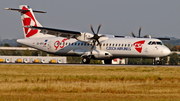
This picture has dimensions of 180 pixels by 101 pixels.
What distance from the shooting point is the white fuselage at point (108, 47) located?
38.3 meters

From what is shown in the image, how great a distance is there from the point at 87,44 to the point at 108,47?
3.19 metres

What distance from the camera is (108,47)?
40281 mm

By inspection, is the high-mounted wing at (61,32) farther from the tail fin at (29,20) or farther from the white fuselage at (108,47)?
the tail fin at (29,20)

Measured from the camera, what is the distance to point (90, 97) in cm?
1298

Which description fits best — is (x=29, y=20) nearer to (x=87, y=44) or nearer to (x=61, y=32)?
(x=61, y=32)

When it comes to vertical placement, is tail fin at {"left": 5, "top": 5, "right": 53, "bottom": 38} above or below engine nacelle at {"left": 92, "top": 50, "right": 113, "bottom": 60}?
above

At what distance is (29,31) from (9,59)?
125ft

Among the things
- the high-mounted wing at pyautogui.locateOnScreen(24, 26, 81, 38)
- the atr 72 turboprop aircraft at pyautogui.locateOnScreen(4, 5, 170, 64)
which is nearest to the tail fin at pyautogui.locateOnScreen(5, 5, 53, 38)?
the atr 72 turboprop aircraft at pyautogui.locateOnScreen(4, 5, 170, 64)

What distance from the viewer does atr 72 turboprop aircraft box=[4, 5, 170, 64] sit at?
126 feet

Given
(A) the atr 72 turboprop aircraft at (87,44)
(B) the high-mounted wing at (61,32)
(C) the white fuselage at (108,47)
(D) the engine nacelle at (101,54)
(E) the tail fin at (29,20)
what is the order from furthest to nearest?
1. (E) the tail fin at (29,20)
2. (D) the engine nacelle at (101,54)
3. (B) the high-mounted wing at (61,32)
4. (A) the atr 72 turboprop aircraft at (87,44)
5. (C) the white fuselage at (108,47)

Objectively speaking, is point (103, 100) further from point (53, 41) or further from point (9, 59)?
point (9, 59)

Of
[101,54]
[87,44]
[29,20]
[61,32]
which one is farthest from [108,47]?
[29,20]

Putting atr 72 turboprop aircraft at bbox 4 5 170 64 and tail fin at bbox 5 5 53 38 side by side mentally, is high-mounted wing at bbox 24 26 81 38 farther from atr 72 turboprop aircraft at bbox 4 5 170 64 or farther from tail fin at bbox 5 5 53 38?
tail fin at bbox 5 5 53 38

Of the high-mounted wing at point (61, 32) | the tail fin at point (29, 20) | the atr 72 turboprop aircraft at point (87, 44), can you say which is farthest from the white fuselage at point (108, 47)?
the high-mounted wing at point (61, 32)
